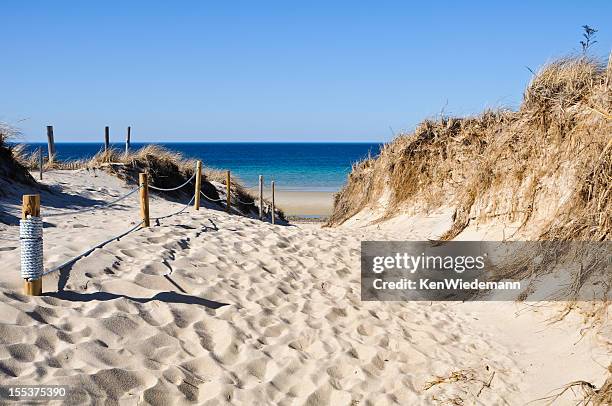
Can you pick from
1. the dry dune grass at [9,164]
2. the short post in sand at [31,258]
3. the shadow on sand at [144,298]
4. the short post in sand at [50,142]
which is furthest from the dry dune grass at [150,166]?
the short post in sand at [31,258]

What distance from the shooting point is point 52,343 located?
3893 millimetres

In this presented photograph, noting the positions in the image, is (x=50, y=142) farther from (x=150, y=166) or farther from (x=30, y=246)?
(x=30, y=246)

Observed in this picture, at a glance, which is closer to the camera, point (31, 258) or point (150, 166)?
point (31, 258)

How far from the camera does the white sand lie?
3.82m

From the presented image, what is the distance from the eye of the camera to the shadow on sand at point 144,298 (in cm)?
467

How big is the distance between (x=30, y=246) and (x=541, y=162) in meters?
6.29

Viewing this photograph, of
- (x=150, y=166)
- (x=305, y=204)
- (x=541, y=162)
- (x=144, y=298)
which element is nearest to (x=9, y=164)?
(x=150, y=166)

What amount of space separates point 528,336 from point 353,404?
2347 mm

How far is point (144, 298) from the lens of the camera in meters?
4.99

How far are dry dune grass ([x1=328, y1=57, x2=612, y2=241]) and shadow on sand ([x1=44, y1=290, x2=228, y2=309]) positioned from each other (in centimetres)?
375

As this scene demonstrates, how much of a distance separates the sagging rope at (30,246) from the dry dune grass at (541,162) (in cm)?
500

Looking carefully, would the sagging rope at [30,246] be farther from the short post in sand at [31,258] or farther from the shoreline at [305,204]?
the shoreline at [305,204]

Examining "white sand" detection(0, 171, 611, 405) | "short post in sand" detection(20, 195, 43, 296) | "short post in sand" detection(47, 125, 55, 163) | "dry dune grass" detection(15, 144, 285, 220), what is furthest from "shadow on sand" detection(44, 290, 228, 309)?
"short post in sand" detection(47, 125, 55, 163)

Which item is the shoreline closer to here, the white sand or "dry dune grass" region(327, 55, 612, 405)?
"dry dune grass" region(327, 55, 612, 405)
